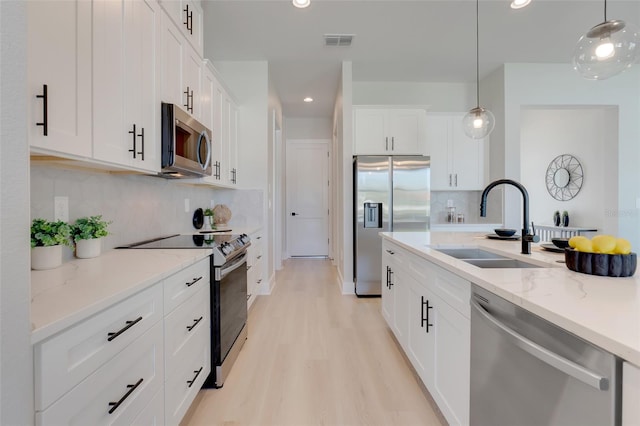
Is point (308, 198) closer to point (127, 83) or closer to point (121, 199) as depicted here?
point (121, 199)

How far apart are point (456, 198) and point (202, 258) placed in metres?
4.16

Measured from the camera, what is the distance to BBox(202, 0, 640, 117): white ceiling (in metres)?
2.75

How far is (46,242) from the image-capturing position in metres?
1.19

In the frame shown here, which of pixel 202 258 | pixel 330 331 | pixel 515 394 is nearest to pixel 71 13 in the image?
pixel 202 258

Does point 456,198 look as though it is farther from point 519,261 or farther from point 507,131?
point 519,261

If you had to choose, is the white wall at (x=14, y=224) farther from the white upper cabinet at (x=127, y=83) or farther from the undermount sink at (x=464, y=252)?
the undermount sink at (x=464, y=252)

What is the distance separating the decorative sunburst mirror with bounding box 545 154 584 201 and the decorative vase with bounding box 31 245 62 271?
23.7ft

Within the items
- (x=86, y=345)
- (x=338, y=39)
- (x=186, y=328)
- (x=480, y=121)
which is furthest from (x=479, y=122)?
(x=86, y=345)

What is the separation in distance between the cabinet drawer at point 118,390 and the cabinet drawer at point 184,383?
123 mm

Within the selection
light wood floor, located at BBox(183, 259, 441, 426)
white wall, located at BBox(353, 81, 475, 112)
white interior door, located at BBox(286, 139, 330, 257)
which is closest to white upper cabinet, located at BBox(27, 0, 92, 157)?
light wood floor, located at BBox(183, 259, 441, 426)

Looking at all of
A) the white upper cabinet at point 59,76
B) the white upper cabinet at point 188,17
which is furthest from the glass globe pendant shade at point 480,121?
the white upper cabinet at point 59,76

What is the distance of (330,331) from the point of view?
8.76ft

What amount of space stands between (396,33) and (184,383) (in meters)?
3.61

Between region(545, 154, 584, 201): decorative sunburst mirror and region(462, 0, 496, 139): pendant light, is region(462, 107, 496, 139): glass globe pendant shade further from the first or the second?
region(545, 154, 584, 201): decorative sunburst mirror
